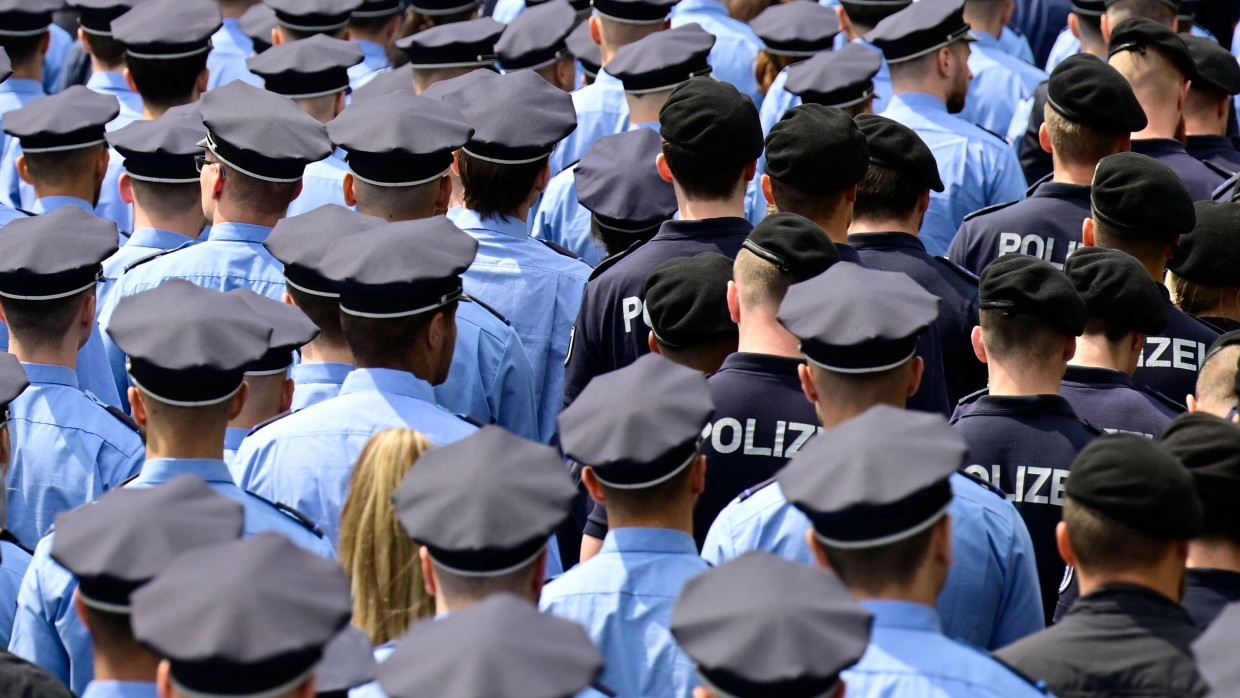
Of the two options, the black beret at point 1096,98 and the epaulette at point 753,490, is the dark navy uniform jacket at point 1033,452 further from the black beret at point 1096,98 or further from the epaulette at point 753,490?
the black beret at point 1096,98

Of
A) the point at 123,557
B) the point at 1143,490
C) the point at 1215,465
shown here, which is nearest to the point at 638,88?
the point at 1215,465

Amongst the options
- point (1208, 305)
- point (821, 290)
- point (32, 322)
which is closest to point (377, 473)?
point (821, 290)

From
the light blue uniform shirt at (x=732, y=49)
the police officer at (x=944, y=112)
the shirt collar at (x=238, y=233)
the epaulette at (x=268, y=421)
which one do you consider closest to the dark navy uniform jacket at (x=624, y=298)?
the epaulette at (x=268, y=421)

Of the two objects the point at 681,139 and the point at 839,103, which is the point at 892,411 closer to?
the point at 681,139

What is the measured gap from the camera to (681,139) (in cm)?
583

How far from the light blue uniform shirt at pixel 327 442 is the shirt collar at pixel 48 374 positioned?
817mm

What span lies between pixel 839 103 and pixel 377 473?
3699mm

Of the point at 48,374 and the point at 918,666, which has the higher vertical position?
the point at 918,666

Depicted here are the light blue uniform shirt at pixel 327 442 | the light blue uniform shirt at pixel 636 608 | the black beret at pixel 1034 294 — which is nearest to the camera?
the light blue uniform shirt at pixel 636 608

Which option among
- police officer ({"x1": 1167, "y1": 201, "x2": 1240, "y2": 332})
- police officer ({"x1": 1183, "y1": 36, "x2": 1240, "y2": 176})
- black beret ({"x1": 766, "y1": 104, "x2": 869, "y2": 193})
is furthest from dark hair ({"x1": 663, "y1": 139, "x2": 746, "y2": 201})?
police officer ({"x1": 1183, "y1": 36, "x2": 1240, "y2": 176})

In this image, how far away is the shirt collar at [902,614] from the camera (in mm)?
3553

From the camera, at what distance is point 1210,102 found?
7.52 m

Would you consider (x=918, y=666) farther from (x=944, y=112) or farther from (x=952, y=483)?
(x=944, y=112)

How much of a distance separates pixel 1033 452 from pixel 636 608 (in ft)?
4.22
